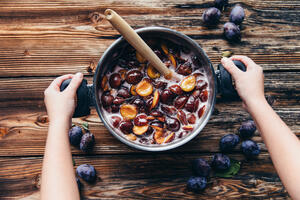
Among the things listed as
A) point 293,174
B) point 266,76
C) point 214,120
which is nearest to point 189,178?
point 214,120

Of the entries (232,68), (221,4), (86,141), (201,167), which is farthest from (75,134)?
(221,4)

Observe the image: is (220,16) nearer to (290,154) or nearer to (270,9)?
(270,9)

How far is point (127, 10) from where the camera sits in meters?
1.02

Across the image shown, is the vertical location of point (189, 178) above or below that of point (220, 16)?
below

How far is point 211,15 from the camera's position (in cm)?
98

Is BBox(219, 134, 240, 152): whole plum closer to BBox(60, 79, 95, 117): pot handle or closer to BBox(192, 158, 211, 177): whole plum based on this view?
BBox(192, 158, 211, 177): whole plum

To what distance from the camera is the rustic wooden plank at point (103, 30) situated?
3.35 feet

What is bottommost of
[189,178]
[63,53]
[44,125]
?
[189,178]

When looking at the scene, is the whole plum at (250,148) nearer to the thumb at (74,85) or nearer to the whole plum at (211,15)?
the whole plum at (211,15)

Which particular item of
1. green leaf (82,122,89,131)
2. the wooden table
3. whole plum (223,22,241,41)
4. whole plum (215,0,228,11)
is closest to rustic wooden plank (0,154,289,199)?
the wooden table

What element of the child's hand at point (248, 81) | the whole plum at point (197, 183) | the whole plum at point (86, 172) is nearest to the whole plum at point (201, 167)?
the whole plum at point (197, 183)

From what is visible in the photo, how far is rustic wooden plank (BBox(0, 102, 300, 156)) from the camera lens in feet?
3.33

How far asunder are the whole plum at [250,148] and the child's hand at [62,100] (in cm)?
64

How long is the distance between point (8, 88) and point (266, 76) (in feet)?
3.38
